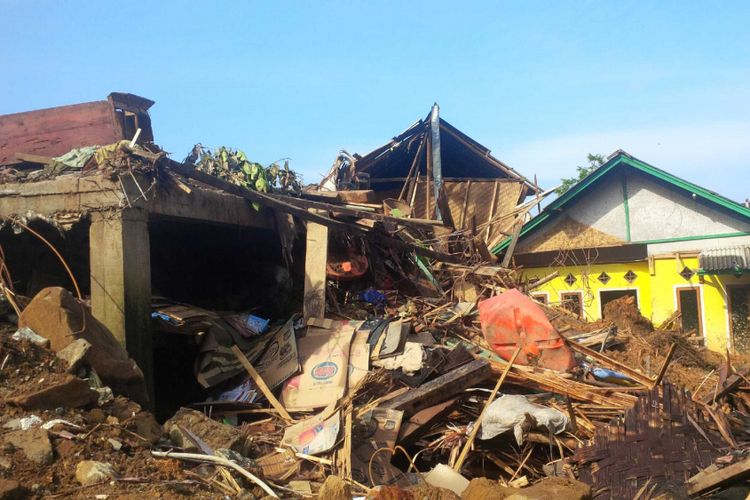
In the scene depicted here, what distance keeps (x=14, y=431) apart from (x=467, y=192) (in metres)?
14.5

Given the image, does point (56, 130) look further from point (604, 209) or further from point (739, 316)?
point (739, 316)

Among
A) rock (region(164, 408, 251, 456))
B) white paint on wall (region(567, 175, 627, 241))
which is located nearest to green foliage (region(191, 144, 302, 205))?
rock (region(164, 408, 251, 456))

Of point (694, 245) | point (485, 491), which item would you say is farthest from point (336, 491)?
point (694, 245)

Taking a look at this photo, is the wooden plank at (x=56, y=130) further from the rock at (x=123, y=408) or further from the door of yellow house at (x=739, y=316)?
the door of yellow house at (x=739, y=316)

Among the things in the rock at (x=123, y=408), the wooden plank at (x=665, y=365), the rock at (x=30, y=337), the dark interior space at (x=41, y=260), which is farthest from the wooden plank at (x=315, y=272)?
the wooden plank at (x=665, y=365)

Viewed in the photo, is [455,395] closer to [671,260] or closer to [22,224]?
[22,224]

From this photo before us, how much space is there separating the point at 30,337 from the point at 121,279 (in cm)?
133

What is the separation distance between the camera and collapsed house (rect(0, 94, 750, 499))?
509 centimetres

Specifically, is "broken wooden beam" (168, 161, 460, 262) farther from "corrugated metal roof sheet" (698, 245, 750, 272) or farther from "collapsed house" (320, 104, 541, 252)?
"collapsed house" (320, 104, 541, 252)

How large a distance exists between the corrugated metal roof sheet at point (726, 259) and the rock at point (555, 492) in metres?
10.1

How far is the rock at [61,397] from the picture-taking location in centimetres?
491

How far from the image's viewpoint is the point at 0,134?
32.5 ft

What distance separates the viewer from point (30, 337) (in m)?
5.55

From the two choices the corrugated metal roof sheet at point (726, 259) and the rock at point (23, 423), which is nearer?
the rock at point (23, 423)
